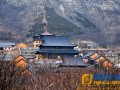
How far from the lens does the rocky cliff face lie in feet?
225

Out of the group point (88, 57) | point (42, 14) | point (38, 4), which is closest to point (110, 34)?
point (42, 14)

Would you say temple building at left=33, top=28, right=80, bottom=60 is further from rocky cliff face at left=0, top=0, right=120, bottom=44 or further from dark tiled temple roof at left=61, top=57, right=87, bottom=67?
rocky cliff face at left=0, top=0, right=120, bottom=44

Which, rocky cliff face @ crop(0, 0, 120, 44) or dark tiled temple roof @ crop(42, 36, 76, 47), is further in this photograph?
rocky cliff face @ crop(0, 0, 120, 44)

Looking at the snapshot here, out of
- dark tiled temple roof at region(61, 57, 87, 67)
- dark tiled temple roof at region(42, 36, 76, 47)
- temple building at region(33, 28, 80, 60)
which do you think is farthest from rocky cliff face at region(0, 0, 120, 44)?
dark tiled temple roof at region(61, 57, 87, 67)

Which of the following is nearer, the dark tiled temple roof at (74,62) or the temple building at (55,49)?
the dark tiled temple roof at (74,62)

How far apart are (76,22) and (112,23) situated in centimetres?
699

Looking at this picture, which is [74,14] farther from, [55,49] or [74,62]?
[74,62]

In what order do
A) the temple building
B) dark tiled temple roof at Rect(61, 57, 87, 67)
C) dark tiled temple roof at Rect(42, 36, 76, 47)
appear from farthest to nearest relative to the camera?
dark tiled temple roof at Rect(42, 36, 76, 47), the temple building, dark tiled temple roof at Rect(61, 57, 87, 67)

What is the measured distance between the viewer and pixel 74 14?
248 feet

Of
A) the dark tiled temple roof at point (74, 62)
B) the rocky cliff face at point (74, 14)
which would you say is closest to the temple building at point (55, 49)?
the dark tiled temple roof at point (74, 62)

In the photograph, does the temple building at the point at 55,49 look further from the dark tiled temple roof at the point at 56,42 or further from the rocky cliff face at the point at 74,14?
the rocky cliff face at the point at 74,14

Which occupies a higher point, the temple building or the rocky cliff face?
the rocky cliff face

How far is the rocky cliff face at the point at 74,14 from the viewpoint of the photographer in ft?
225

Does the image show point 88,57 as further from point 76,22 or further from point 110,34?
point 76,22
